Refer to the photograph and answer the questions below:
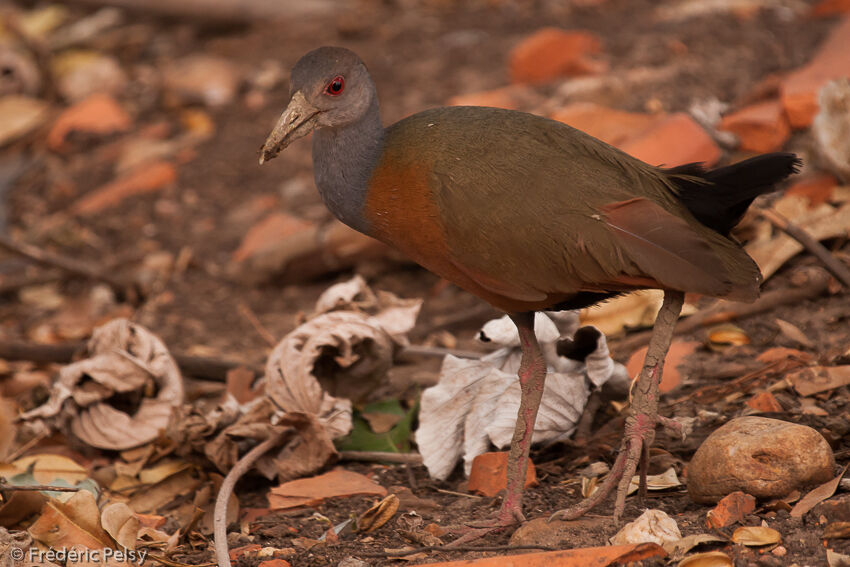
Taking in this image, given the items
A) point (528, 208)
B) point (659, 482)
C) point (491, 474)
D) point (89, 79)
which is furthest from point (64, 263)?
point (659, 482)

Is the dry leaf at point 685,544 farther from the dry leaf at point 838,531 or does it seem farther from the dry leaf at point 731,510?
the dry leaf at point 838,531

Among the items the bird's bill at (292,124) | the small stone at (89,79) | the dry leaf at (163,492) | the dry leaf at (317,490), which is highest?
the bird's bill at (292,124)

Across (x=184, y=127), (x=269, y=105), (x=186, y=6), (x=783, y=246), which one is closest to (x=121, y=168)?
(x=184, y=127)

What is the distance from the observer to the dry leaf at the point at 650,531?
2.88 m

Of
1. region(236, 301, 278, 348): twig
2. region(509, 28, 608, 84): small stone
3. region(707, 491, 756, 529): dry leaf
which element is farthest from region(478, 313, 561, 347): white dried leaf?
region(509, 28, 608, 84): small stone

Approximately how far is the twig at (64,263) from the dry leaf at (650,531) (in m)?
3.92

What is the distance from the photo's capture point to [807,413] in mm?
3467

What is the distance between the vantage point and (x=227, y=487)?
3.54 metres

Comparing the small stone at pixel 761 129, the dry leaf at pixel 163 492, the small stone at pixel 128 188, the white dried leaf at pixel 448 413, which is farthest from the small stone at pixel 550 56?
the dry leaf at pixel 163 492

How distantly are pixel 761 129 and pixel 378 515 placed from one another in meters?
3.13

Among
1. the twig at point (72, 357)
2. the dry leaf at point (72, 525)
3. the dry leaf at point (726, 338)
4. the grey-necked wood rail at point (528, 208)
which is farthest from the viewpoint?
the twig at point (72, 357)

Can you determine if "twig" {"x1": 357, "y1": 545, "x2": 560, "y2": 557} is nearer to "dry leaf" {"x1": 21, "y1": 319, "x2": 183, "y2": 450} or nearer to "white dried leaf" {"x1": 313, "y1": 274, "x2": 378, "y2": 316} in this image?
"white dried leaf" {"x1": 313, "y1": 274, "x2": 378, "y2": 316}

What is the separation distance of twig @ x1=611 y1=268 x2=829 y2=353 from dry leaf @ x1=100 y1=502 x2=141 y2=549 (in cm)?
219

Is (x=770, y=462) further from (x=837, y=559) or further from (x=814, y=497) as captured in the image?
(x=837, y=559)
